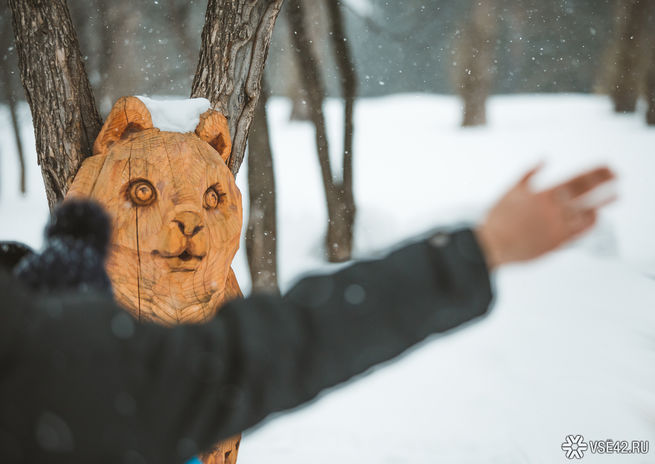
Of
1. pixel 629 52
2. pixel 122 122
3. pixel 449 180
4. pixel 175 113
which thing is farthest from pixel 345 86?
pixel 629 52

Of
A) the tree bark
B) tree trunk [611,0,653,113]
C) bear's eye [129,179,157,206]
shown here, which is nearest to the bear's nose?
bear's eye [129,179,157,206]

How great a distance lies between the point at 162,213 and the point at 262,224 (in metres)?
2.73

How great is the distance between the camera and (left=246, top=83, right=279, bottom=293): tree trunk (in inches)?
168

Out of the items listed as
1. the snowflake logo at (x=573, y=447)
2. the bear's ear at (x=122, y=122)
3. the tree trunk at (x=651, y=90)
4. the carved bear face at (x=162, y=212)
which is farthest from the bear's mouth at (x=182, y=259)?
the tree trunk at (x=651, y=90)

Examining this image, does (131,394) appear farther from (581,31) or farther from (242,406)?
(581,31)

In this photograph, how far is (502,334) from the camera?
15.1ft

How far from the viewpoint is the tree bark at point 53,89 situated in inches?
81.0

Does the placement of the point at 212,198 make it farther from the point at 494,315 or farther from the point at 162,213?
the point at 494,315

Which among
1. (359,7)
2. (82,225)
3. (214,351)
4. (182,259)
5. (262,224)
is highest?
(359,7)

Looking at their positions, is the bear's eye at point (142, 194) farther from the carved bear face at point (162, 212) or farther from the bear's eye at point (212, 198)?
the bear's eye at point (212, 198)

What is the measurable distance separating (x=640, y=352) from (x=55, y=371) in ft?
15.5

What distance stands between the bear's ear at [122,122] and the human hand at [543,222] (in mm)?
1563

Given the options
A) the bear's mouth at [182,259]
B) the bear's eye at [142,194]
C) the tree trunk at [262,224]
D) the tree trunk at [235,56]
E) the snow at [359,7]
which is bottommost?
the tree trunk at [262,224]

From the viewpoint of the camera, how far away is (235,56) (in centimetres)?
228
